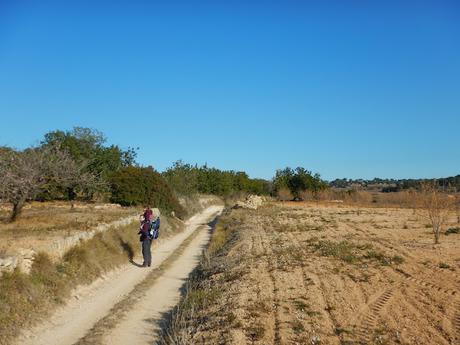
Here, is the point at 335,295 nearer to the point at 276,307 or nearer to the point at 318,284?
the point at 318,284

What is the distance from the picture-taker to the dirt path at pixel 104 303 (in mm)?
10258

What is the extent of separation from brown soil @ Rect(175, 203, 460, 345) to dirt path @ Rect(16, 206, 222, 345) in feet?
4.87

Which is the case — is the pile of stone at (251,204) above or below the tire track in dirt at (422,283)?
above

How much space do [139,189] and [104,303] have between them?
23.9m

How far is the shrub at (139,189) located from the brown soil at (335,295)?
18.8 metres

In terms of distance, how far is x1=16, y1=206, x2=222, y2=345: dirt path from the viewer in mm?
10258

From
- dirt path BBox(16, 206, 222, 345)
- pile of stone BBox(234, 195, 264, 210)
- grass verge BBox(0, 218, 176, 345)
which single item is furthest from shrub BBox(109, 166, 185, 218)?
grass verge BBox(0, 218, 176, 345)

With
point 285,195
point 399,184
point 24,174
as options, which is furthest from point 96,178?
point 399,184

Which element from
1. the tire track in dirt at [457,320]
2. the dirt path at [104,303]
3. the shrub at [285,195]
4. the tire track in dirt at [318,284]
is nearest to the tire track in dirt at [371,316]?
the tire track in dirt at [318,284]

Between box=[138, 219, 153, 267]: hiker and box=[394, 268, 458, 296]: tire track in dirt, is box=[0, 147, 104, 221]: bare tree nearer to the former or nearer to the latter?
box=[138, 219, 153, 267]: hiker

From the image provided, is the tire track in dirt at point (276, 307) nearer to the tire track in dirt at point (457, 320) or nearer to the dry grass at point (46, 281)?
the tire track in dirt at point (457, 320)

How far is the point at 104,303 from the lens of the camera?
12953 millimetres

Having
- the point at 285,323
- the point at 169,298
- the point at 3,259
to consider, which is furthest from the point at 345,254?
the point at 3,259

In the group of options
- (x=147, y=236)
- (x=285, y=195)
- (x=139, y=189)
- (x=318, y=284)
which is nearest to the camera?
(x=318, y=284)
